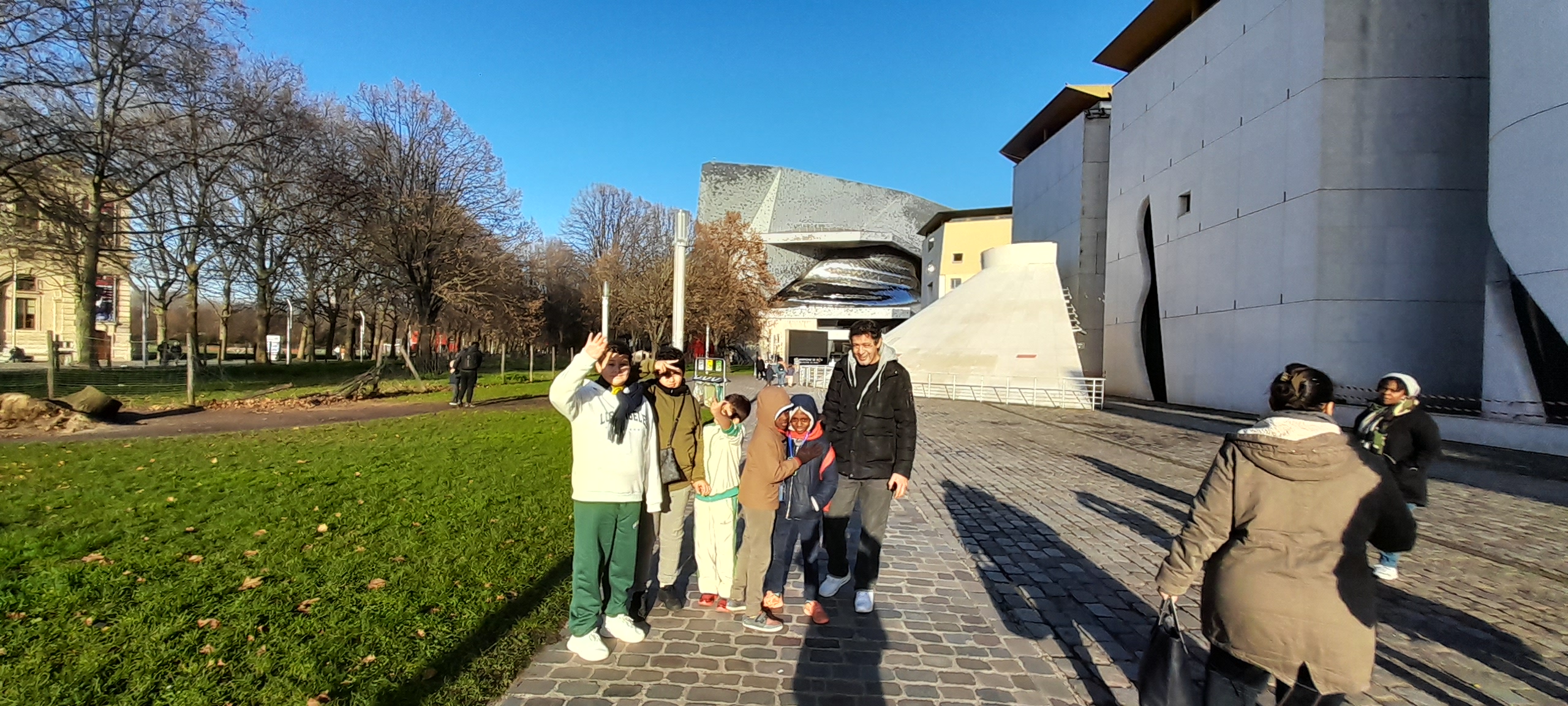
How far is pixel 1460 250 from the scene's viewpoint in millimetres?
17656

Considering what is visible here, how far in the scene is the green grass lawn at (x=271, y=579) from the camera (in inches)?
127

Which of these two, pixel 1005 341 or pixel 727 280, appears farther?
pixel 727 280

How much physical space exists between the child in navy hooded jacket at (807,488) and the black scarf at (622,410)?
101cm

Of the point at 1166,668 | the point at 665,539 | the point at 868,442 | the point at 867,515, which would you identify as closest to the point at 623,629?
the point at 665,539

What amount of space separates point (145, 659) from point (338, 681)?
3.36ft

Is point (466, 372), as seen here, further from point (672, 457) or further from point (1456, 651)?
point (1456, 651)

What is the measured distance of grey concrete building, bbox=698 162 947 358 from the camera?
73.7 meters

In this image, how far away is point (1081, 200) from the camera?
35.6m

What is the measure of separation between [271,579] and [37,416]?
11.3 metres

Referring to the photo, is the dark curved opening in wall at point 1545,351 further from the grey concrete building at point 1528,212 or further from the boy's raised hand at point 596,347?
the boy's raised hand at point 596,347

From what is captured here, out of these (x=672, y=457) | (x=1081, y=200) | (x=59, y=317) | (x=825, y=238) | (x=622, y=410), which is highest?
(x=825, y=238)

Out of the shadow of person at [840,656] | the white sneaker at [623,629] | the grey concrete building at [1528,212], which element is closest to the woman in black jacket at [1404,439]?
the shadow of person at [840,656]

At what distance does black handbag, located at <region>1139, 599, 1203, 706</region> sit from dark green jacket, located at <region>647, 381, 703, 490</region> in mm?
2561

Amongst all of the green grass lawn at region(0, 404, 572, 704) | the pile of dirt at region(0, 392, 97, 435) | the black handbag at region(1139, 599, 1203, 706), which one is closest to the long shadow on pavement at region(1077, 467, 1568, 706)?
the black handbag at region(1139, 599, 1203, 706)
